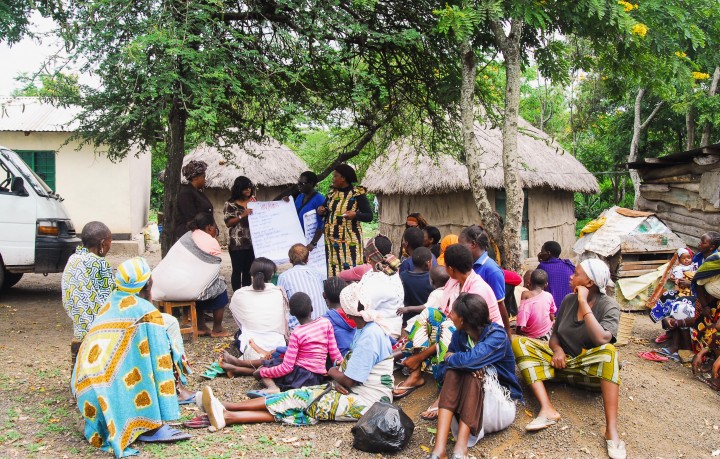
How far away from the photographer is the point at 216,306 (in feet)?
23.1

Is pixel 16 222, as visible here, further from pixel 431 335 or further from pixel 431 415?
pixel 431 415

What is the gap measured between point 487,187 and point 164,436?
1141 centimetres

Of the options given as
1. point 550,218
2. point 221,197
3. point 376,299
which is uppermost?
point 221,197

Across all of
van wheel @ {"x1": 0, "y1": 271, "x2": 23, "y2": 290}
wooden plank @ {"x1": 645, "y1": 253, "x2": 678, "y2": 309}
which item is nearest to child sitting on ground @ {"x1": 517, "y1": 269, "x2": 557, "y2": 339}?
wooden plank @ {"x1": 645, "y1": 253, "x2": 678, "y2": 309}

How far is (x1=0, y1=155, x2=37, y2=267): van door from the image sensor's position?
28.1ft

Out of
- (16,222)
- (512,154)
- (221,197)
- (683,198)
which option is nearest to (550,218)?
(683,198)

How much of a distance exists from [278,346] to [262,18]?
4.21m

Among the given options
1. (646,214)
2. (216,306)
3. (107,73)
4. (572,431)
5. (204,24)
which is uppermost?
(204,24)

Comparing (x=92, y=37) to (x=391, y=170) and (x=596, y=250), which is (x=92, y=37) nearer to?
(x=596, y=250)

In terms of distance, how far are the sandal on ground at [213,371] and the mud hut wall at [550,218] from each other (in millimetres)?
11346

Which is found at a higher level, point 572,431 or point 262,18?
point 262,18

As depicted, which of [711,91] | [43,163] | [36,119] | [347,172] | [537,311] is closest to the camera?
[537,311]

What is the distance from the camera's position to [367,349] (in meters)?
4.73

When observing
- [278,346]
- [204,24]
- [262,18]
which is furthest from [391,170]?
[278,346]
